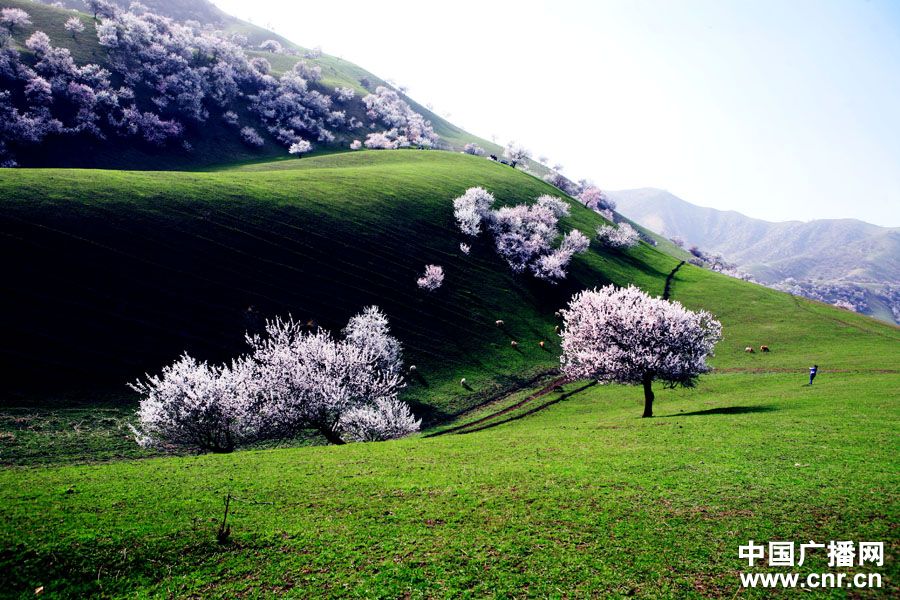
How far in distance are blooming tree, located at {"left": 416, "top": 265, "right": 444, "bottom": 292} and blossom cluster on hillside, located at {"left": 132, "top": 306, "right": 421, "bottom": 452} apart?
104ft

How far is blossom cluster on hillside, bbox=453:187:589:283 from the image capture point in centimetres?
9062

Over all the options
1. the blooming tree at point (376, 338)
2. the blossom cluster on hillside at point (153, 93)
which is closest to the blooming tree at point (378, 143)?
the blossom cluster on hillside at point (153, 93)

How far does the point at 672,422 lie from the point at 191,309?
5801 cm

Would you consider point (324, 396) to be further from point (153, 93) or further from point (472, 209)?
point (153, 93)

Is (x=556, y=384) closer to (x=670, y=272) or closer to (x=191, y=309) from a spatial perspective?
(x=191, y=309)

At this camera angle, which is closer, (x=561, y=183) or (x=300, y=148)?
(x=300, y=148)

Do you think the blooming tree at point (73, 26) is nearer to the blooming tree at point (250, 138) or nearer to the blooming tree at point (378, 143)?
the blooming tree at point (250, 138)

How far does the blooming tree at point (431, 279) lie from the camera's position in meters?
75.6

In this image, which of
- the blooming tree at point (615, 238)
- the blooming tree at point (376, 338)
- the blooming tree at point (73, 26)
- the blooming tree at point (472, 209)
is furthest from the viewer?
the blooming tree at point (73, 26)

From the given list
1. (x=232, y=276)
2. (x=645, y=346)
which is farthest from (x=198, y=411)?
(x=645, y=346)

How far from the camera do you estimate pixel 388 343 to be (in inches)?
2344

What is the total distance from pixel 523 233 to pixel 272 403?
72.7 meters

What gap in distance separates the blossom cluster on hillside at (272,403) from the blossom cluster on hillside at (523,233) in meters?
54.5

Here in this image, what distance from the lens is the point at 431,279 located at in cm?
7656
